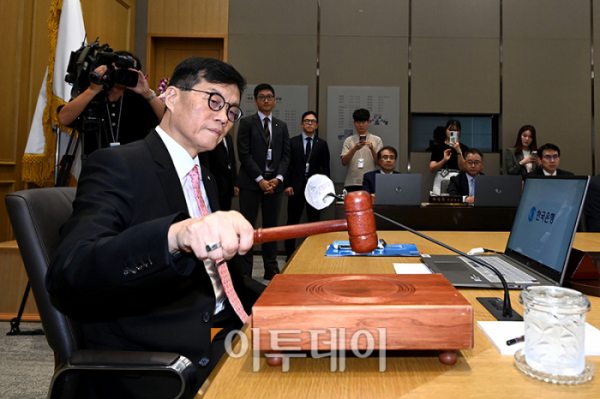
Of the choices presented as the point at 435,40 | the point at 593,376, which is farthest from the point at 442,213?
the point at 435,40

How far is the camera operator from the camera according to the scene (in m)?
2.19

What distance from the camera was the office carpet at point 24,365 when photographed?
175cm

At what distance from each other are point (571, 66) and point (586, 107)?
0.53m

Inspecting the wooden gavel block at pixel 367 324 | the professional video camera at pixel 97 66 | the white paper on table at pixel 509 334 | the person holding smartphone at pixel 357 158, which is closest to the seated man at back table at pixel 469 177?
the person holding smartphone at pixel 357 158

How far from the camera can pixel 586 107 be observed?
5.04 metres

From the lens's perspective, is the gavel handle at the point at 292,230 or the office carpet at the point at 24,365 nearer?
the gavel handle at the point at 292,230

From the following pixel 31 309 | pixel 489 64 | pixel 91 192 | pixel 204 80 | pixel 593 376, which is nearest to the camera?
pixel 593 376

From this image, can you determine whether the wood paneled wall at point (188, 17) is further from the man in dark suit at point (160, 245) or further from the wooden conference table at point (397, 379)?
the wooden conference table at point (397, 379)

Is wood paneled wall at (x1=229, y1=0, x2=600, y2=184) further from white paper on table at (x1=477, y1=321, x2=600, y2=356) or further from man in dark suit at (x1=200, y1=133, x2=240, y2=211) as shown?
white paper on table at (x1=477, y1=321, x2=600, y2=356)

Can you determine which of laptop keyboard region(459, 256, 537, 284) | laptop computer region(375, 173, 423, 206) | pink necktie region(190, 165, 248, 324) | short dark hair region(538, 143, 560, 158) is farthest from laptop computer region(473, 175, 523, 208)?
short dark hair region(538, 143, 560, 158)

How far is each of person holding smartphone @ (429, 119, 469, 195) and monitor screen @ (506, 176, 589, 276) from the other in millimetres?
3453

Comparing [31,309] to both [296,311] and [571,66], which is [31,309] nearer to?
[296,311]

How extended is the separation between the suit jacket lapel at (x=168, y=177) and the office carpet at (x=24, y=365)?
4.11 feet

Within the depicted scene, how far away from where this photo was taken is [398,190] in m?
2.70
